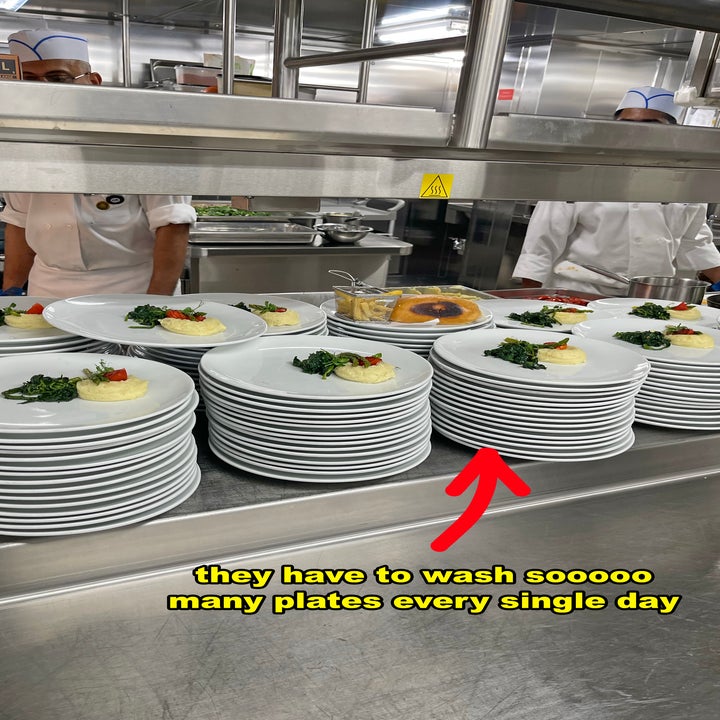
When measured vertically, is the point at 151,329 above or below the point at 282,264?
above

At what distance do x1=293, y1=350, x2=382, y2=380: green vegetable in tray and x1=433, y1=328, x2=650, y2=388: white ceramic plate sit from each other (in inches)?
7.5

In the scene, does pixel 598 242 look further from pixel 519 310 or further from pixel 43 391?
pixel 43 391

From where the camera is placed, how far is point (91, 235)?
7.23ft

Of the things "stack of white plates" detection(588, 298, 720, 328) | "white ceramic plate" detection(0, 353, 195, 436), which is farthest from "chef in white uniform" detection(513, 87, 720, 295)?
"white ceramic plate" detection(0, 353, 195, 436)

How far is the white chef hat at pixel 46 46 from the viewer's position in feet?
6.04

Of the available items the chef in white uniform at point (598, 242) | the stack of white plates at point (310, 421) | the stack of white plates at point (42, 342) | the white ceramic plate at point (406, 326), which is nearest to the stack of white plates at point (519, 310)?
the white ceramic plate at point (406, 326)

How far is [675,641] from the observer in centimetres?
108

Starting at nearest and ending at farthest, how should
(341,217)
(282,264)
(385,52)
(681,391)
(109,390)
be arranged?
1. (109,390)
2. (385,52)
3. (681,391)
4. (282,264)
5. (341,217)

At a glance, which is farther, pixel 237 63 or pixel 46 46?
pixel 237 63

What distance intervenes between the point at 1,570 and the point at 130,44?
5.61m

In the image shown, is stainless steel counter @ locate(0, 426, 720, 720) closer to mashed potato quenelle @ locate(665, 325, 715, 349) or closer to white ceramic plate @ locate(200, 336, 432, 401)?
white ceramic plate @ locate(200, 336, 432, 401)

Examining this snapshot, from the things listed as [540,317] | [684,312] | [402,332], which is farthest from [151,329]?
[684,312]

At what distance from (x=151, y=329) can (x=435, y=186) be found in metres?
0.60

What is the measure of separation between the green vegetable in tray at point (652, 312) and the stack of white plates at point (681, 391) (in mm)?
352
